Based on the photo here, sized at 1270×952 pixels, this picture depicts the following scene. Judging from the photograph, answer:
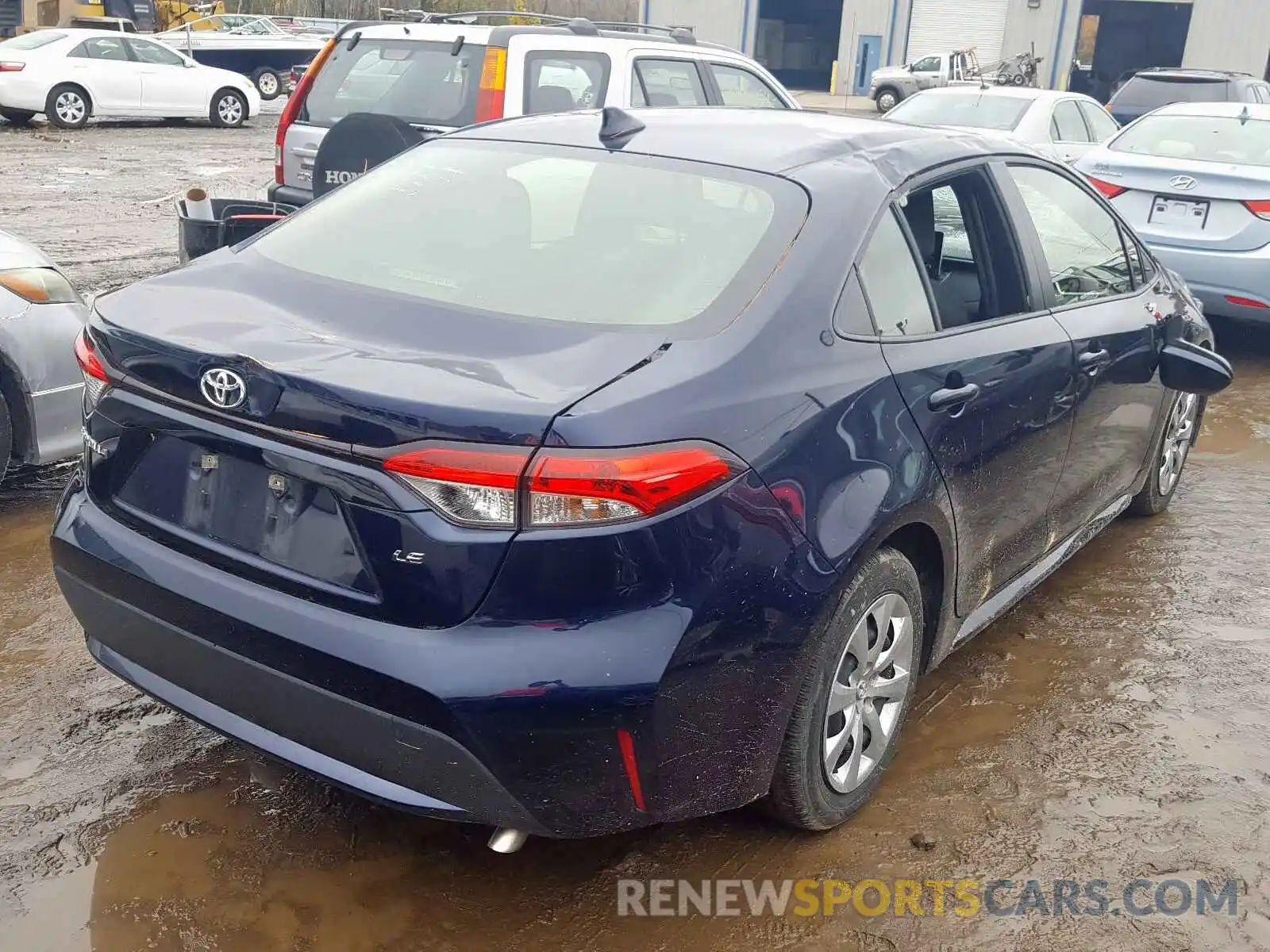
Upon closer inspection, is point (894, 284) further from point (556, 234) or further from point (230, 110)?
point (230, 110)

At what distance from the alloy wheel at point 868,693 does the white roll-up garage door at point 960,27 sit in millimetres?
38367

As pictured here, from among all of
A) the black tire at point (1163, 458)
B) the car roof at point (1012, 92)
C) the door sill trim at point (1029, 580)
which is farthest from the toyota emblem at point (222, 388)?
the car roof at point (1012, 92)

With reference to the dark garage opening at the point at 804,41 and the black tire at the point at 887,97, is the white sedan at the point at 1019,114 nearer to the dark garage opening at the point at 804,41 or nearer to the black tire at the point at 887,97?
the black tire at the point at 887,97

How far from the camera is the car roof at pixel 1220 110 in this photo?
8484 millimetres

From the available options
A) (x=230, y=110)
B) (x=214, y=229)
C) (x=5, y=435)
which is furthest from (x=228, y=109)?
(x=5, y=435)

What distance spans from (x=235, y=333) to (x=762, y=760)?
1396 mm

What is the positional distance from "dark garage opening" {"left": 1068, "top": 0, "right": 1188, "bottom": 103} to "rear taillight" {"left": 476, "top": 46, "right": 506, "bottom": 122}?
36840mm

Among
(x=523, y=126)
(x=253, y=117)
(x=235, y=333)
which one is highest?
(x=523, y=126)

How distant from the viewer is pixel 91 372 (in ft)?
8.61

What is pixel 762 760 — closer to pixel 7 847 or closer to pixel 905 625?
pixel 905 625

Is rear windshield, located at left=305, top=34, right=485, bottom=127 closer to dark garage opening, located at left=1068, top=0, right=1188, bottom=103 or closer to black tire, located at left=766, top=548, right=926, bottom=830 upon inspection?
black tire, located at left=766, top=548, right=926, bottom=830

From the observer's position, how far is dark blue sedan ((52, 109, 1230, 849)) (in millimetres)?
2193

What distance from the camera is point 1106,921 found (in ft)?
8.77

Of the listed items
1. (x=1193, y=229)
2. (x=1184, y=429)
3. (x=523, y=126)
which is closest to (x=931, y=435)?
(x=523, y=126)
